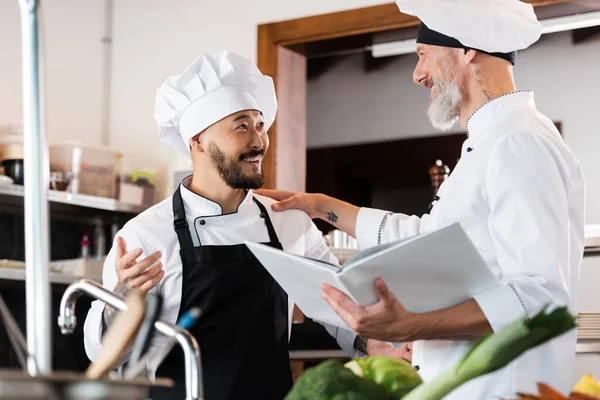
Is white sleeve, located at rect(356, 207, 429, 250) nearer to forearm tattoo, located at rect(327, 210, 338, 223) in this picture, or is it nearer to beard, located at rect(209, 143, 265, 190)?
forearm tattoo, located at rect(327, 210, 338, 223)

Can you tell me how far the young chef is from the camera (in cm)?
228

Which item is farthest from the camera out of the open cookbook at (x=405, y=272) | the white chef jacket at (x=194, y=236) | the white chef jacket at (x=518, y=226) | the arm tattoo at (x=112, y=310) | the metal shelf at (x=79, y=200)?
the metal shelf at (x=79, y=200)

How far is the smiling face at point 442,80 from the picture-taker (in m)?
2.21

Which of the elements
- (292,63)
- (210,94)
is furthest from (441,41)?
(292,63)

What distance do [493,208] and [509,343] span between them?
1067 mm

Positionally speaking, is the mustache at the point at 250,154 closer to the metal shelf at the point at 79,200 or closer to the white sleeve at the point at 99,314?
the white sleeve at the point at 99,314

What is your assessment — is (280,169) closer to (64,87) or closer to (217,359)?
(64,87)

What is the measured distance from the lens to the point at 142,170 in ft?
15.2

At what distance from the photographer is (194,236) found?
97.0 inches

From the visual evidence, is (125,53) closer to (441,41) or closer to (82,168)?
(82,168)

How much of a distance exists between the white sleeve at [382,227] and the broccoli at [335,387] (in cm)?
130

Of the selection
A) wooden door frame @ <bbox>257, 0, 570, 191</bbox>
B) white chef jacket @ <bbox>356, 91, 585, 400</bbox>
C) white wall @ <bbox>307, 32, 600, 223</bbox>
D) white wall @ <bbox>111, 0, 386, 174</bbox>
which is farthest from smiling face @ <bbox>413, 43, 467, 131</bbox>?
white wall @ <bbox>307, 32, 600, 223</bbox>

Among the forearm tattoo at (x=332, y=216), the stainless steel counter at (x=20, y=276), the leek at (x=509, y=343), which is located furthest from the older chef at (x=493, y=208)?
the stainless steel counter at (x=20, y=276)

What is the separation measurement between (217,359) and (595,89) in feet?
13.2
